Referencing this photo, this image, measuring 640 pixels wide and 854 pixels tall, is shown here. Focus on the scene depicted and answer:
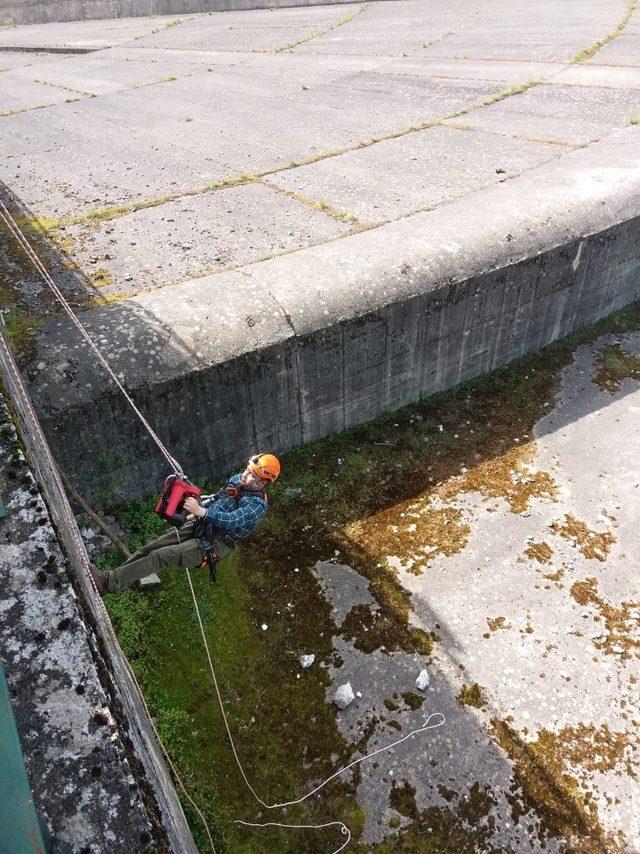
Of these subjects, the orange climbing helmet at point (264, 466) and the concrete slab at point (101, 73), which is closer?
the orange climbing helmet at point (264, 466)

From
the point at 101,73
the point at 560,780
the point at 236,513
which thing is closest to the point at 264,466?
the point at 236,513

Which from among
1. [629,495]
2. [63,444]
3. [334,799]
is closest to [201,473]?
[63,444]

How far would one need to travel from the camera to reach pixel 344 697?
5172mm

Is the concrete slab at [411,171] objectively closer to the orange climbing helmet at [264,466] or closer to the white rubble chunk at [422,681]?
the orange climbing helmet at [264,466]

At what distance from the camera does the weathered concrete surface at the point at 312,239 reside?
21.0ft

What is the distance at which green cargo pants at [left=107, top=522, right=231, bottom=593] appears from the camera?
532 cm

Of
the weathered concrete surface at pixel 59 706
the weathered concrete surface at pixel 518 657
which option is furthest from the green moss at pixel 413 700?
the weathered concrete surface at pixel 59 706

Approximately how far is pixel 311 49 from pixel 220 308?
18.2m

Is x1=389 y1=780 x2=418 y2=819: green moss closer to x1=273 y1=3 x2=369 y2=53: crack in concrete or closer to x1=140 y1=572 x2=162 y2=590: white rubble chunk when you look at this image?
x1=140 y1=572 x2=162 y2=590: white rubble chunk

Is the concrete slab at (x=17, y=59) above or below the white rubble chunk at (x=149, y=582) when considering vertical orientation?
above

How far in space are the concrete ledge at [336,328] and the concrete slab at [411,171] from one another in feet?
2.95

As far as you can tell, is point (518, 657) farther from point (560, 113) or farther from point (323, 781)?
point (560, 113)

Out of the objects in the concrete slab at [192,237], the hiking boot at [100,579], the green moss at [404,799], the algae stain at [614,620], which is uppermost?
the concrete slab at [192,237]

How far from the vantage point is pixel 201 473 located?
6.96m
